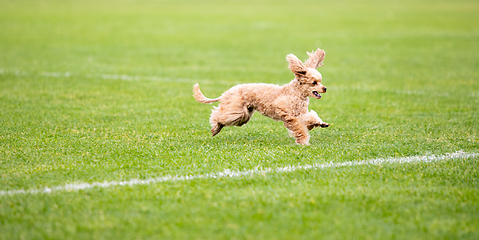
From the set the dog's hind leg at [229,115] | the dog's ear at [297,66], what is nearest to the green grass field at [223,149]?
the dog's hind leg at [229,115]

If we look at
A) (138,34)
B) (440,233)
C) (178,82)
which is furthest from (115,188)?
(138,34)

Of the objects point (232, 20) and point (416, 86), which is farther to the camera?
point (232, 20)

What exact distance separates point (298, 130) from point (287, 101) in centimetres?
36

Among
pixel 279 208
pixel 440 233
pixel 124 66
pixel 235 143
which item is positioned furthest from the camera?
pixel 124 66

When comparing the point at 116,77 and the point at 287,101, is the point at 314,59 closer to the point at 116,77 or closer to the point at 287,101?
the point at 287,101

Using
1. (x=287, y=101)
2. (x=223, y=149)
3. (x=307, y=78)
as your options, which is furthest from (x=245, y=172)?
(x=307, y=78)

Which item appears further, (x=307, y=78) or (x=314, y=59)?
(x=314, y=59)

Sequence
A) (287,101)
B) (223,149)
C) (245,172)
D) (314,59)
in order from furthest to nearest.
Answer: (314,59) < (287,101) < (223,149) < (245,172)

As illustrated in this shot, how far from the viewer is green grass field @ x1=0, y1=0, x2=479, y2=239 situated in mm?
→ 3951

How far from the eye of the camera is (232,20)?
2541 centimetres

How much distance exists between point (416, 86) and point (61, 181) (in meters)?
7.61

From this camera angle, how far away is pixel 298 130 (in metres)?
6.00

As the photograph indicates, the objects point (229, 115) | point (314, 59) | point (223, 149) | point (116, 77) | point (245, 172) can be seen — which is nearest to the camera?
point (245, 172)

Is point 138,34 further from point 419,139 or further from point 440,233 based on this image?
point 440,233
